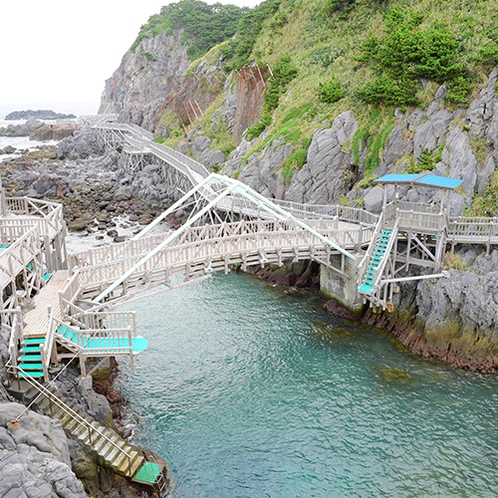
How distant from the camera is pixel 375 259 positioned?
1049 inches

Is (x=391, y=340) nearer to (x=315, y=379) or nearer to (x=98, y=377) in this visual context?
(x=315, y=379)

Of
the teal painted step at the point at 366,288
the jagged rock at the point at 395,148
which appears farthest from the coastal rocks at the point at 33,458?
the jagged rock at the point at 395,148

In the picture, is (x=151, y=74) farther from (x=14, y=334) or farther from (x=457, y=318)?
(x=14, y=334)

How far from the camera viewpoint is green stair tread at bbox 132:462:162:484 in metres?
15.5

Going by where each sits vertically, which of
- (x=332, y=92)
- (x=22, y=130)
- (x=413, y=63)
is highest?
(x=22, y=130)

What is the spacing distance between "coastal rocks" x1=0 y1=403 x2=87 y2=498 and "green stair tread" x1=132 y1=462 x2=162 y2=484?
9.25 ft

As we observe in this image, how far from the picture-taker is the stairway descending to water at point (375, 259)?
25484 millimetres

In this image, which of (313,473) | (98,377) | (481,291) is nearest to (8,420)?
(98,377)

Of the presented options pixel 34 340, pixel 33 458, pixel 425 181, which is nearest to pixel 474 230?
pixel 425 181

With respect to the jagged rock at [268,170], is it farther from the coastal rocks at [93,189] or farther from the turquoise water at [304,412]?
the turquoise water at [304,412]

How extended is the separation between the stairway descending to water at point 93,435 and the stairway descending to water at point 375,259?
14178mm

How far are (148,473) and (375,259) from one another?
53.5 ft

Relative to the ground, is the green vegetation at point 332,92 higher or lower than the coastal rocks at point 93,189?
higher

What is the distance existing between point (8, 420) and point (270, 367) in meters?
13.2
